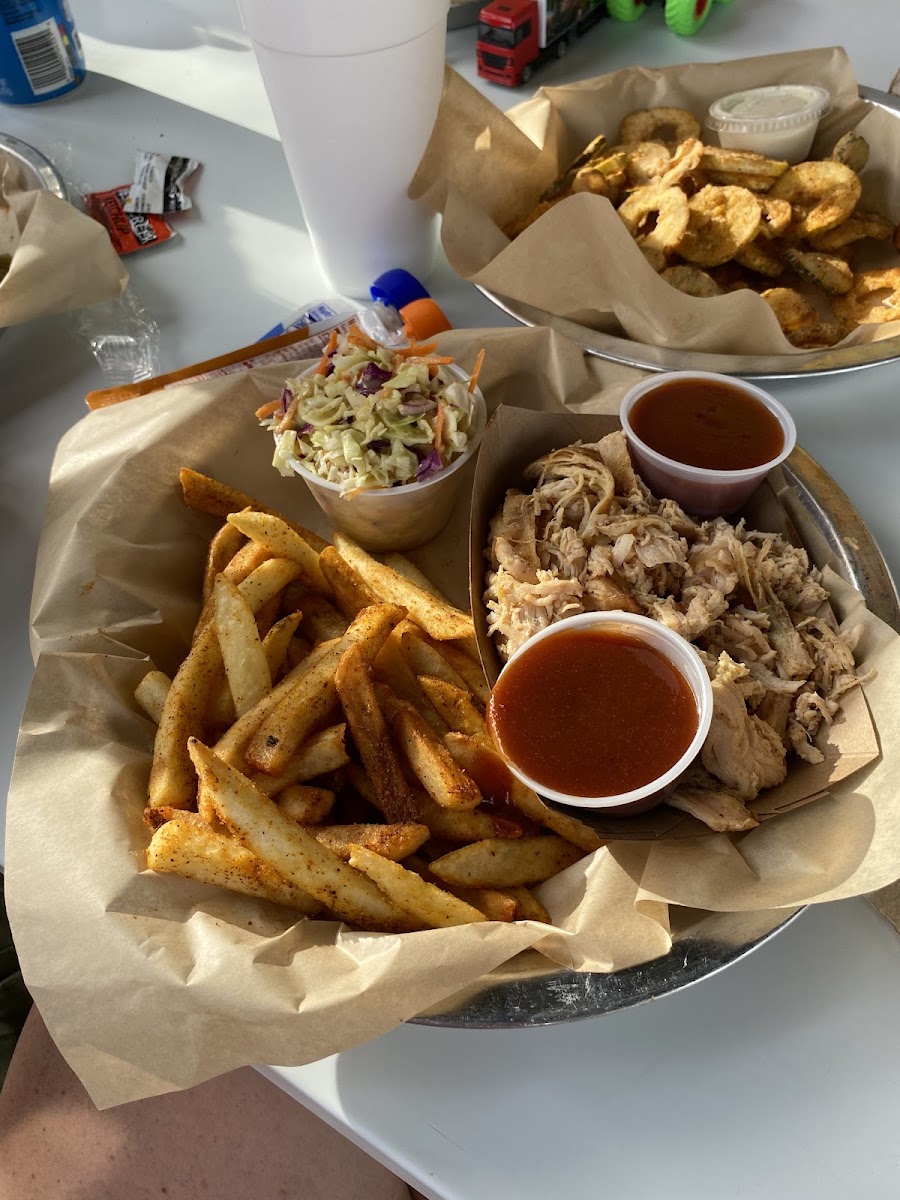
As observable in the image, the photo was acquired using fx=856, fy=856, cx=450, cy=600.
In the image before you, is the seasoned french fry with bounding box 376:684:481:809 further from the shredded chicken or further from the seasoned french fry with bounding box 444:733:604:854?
the shredded chicken

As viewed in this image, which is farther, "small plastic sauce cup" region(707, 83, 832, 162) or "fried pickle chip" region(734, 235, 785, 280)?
"small plastic sauce cup" region(707, 83, 832, 162)

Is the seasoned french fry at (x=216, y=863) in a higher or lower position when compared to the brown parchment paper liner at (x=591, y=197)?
lower

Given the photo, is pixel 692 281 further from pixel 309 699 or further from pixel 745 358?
pixel 309 699

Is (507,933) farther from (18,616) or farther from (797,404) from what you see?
(797,404)

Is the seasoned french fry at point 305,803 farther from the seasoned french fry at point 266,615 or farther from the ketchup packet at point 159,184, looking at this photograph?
the ketchup packet at point 159,184

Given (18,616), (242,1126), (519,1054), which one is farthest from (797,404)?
(242,1126)

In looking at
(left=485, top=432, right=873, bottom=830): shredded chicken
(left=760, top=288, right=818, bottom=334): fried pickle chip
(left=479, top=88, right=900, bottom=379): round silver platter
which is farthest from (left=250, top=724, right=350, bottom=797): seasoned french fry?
(left=760, top=288, right=818, bottom=334): fried pickle chip

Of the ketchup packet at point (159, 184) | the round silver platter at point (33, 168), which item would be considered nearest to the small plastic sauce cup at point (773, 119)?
the ketchup packet at point (159, 184)
